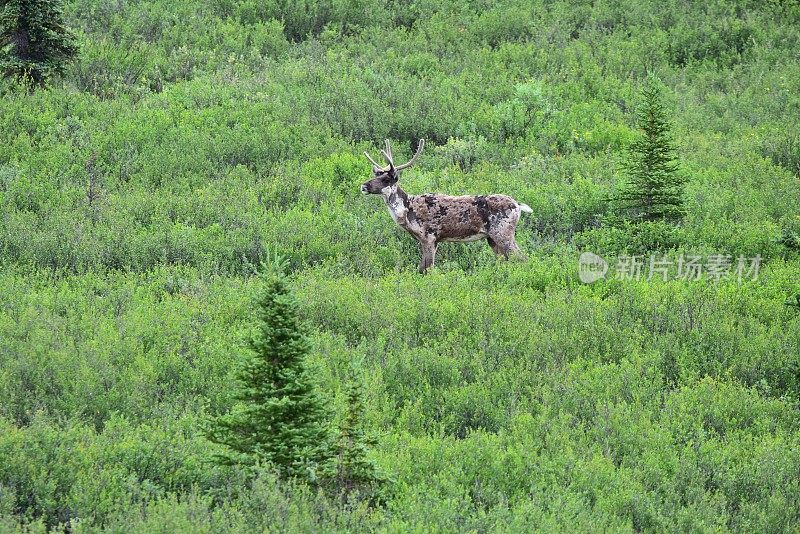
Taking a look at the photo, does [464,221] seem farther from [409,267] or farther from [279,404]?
→ [279,404]

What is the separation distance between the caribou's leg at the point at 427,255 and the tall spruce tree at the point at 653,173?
3.02 meters

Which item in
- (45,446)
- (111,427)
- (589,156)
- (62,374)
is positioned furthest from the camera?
(589,156)

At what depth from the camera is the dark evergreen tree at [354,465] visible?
8.52 m

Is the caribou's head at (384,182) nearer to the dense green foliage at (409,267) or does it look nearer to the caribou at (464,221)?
the caribou at (464,221)

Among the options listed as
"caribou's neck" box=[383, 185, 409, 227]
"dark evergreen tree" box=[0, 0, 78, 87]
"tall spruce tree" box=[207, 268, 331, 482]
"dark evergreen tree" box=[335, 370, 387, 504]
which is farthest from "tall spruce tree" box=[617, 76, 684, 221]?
"dark evergreen tree" box=[0, 0, 78, 87]

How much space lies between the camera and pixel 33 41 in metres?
20.1

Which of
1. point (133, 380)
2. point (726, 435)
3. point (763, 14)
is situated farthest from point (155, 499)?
point (763, 14)

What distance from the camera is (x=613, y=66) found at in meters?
23.1

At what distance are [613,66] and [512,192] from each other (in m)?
7.31

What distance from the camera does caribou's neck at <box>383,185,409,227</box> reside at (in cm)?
1523

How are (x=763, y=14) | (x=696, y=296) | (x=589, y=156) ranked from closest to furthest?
(x=696, y=296) < (x=589, y=156) < (x=763, y=14)

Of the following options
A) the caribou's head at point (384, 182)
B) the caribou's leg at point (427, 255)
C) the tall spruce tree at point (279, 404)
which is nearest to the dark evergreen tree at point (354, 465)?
the tall spruce tree at point (279, 404)

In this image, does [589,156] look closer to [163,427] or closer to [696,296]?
[696,296]

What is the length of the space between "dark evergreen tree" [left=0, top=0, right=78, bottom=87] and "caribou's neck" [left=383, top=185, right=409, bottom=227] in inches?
317
